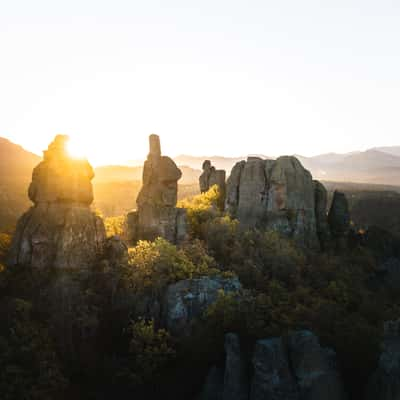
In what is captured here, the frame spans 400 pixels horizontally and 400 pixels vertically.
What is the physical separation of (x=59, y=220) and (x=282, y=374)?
73.5 ft

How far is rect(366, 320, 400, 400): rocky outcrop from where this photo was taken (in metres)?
21.3

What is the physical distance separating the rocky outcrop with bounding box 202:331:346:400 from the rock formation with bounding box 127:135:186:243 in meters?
22.3

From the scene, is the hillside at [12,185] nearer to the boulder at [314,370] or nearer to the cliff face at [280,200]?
the cliff face at [280,200]

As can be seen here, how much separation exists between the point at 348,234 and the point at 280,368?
149ft

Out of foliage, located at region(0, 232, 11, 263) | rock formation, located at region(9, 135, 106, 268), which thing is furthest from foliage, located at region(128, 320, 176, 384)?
foliage, located at region(0, 232, 11, 263)

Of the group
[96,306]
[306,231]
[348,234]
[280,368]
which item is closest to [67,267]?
[96,306]

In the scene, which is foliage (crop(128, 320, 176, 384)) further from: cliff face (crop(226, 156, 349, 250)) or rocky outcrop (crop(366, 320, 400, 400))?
cliff face (crop(226, 156, 349, 250))

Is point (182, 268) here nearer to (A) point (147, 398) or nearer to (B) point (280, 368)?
(A) point (147, 398)

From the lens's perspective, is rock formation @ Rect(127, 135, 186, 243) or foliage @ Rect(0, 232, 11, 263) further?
rock formation @ Rect(127, 135, 186, 243)

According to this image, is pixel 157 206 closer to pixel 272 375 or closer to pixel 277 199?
pixel 277 199

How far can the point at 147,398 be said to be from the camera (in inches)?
1124

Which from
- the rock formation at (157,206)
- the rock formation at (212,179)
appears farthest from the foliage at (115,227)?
the rock formation at (212,179)

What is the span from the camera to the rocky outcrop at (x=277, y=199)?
188 feet

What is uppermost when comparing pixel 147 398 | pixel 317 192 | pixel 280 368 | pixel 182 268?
pixel 317 192
